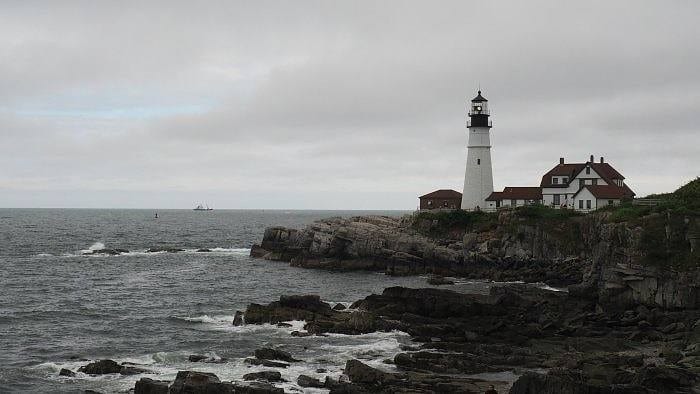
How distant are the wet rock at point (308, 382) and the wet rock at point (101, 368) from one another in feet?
28.8

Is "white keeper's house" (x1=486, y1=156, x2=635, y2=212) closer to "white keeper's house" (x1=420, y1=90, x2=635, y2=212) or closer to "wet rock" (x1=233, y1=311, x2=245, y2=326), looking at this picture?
"white keeper's house" (x1=420, y1=90, x2=635, y2=212)

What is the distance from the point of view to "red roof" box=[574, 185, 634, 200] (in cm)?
7444

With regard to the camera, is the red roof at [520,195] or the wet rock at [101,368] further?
the red roof at [520,195]

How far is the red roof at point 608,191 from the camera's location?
7444cm

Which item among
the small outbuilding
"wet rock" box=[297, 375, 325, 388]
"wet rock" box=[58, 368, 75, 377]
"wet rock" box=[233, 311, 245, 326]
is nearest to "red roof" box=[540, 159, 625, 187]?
the small outbuilding

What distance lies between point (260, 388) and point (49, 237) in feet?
367

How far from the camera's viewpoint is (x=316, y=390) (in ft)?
94.5

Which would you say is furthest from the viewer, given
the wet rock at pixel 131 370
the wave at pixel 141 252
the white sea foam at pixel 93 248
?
the white sea foam at pixel 93 248

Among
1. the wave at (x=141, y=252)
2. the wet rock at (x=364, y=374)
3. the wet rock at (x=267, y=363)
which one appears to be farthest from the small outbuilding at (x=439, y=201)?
the wet rock at (x=364, y=374)

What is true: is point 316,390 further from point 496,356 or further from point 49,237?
point 49,237

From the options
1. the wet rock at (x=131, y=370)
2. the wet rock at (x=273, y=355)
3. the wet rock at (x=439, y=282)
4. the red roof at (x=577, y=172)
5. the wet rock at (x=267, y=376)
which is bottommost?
the wet rock at (x=131, y=370)

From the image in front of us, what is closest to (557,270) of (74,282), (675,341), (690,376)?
(675,341)

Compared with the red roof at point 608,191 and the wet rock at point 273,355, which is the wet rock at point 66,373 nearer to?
the wet rock at point 273,355

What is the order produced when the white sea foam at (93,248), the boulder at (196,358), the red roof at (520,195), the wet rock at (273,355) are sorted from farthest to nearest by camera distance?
the white sea foam at (93,248)
the red roof at (520,195)
the boulder at (196,358)
the wet rock at (273,355)
